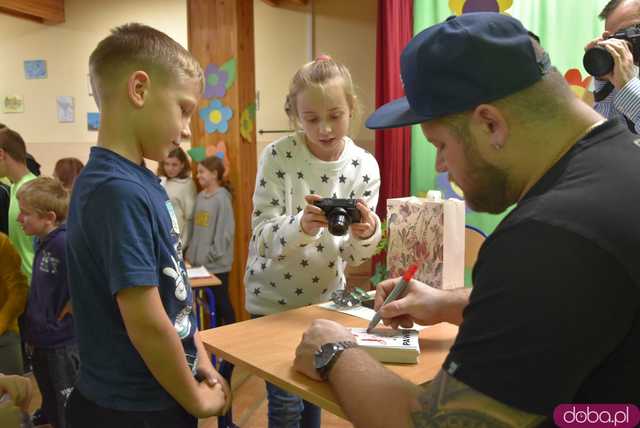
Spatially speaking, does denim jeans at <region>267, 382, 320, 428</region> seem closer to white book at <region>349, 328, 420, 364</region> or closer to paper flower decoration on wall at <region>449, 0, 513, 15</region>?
white book at <region>349, 328, 420, 364</region>

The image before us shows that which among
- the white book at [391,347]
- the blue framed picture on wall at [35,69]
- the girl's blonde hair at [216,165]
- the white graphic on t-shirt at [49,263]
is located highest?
the blue framed picture on wall at [35,69]

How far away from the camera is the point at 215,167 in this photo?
3.86m

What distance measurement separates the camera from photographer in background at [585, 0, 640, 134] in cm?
194

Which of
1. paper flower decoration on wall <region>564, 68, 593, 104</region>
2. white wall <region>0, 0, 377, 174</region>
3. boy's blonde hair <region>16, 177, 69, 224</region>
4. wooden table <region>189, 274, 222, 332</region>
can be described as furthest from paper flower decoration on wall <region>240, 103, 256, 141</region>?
paper flower decoration on wall <region>564, 68, 593, 104</region>

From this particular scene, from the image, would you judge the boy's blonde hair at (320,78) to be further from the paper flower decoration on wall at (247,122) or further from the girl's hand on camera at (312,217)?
the paper flower decoration on wall at (247,122)

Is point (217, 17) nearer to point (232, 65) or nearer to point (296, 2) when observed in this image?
point (232, 65)

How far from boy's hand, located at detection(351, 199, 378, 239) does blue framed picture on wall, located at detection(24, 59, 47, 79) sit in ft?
17.7

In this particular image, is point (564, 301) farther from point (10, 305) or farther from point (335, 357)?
point (10, 305)

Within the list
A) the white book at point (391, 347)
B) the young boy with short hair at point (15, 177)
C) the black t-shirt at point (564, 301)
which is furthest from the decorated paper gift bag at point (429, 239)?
the young boy with short hair at point (15, 177)

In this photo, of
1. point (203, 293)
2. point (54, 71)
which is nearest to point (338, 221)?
point (203, 293)

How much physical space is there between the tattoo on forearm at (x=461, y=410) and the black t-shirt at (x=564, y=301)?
0.04 ft

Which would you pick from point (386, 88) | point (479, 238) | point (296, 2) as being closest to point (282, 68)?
point (296, 2)

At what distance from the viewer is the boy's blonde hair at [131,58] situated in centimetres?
107

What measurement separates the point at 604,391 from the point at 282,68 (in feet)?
15.2
